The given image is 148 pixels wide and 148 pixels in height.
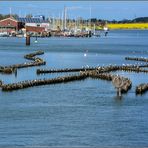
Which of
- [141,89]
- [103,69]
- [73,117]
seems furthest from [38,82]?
[73,117]

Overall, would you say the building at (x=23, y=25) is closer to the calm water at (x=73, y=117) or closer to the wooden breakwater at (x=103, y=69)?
the wooden breakwater at (x=103, y=69)

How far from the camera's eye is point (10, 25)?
134 m

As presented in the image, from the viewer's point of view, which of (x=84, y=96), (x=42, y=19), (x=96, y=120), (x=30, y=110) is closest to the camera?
(x=96, y=120)

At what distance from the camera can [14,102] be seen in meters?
31.3

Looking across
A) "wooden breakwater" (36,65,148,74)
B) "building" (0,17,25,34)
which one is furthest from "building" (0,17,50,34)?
"wooden breakwater" (36,65,148,74)

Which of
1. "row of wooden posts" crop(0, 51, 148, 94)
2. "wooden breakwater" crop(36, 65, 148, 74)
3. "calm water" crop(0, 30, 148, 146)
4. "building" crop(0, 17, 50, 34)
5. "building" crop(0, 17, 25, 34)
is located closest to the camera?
"calm water" crop(0, 30, 148, 146)

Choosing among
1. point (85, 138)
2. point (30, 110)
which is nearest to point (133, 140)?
point (85, 138)

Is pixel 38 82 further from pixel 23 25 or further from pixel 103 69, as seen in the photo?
pixel 23 25

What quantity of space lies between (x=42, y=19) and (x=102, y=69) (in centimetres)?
10849

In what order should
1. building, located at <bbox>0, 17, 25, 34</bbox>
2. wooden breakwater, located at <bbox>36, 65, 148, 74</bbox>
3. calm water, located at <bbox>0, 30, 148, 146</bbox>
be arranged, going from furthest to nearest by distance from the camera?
building, located at <bbox>0, 17, 25, 34</bbox>, wooden breakwater, located at <bbox>36, 65, 148, 74</bbox>, calm water, located at <bbox>0, 30, 148, 146</bbox>

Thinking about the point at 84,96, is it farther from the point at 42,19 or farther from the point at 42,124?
the point at 42,19

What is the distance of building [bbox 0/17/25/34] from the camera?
132m

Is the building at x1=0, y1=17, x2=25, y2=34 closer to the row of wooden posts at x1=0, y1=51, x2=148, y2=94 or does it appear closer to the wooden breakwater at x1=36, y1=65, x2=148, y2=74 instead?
the row of wooden posts at x1=0, y1=51, x2=148, y2=94

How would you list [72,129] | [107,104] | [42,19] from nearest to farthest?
[72,129], [107,104], [42,19]
